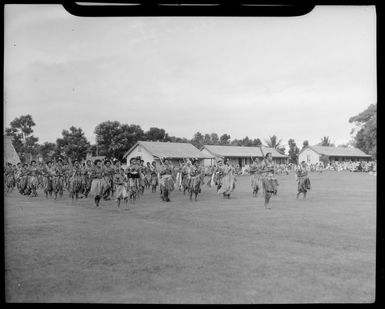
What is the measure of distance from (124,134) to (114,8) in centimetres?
464

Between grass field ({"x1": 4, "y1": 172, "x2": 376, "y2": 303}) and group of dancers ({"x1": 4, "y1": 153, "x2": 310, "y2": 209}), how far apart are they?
2308mm

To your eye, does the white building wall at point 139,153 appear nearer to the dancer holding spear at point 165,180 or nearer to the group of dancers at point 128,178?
the group of dancers at point 128,178

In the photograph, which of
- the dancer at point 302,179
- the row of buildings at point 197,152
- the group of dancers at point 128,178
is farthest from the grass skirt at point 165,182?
the dancer at point 302,179

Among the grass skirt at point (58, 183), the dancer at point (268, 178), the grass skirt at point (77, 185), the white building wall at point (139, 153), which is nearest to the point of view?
the white building wall at point (139, 153)

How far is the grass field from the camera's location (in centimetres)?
440

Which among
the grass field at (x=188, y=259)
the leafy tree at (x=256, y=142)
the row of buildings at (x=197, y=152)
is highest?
the leafy tree at (x=256, y=142)

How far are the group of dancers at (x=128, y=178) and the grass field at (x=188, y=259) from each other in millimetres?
2308

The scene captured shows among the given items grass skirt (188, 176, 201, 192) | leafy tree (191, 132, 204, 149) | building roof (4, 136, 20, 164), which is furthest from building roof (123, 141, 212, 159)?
building roof (4, 136, 20, 164)

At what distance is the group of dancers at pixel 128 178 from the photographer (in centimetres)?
1185

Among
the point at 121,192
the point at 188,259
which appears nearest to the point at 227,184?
the point at 121,192

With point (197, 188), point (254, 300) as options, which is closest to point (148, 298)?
point (254, 300)

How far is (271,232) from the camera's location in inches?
302

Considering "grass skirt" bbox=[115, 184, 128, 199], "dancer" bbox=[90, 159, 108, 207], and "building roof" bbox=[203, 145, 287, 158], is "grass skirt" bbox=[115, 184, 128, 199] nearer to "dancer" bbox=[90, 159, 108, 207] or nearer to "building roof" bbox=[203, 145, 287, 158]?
"dancer" bbox=[90, 159, 108, 207]
